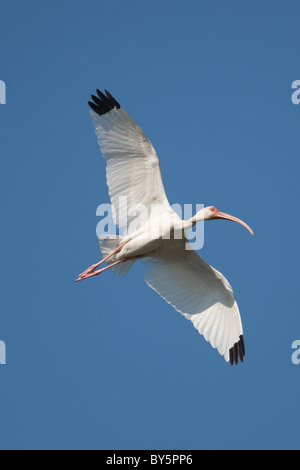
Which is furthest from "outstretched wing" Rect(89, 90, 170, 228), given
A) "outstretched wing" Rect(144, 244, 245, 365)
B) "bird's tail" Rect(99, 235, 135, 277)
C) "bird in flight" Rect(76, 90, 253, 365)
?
"outstretched wing" Rect(144, 244, 245, 365)

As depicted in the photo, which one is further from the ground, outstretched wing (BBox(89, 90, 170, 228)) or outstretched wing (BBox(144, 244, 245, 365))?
outstretched wing (BBox(89, 90, 170, 228))

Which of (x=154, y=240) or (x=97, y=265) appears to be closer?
(x=154, y=240)

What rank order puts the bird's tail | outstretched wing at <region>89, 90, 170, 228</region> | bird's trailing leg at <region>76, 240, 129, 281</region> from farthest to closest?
the bird's tail → bird's trailing leg at <region>76, 240, 129, 281</region> → outstretched wing at <region>89, 90, 170, 228</region>

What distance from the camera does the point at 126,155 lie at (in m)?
18.5

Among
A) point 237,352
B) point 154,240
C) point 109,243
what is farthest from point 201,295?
point 109,243

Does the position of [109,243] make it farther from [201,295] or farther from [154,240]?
[201,295]

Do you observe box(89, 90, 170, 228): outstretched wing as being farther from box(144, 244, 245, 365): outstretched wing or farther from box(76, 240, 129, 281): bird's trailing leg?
box(144, 244, 245, 365): outstretched wing

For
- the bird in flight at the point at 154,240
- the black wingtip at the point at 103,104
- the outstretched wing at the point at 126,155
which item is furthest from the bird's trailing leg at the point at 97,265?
the black wingtip at the point at 103,104

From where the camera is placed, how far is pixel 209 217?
19.2m

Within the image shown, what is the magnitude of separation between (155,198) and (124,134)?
1.56 metres

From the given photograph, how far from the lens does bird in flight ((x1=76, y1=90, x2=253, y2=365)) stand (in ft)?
60.3

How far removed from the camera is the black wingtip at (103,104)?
1834cm

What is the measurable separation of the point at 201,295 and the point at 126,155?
4.02m

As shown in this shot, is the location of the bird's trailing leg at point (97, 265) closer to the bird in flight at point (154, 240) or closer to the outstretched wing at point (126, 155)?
the bird in flight at point (154, 240)
